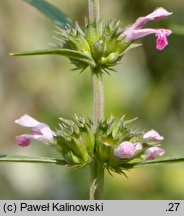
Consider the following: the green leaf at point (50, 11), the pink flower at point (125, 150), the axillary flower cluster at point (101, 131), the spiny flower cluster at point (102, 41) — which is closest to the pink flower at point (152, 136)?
the axillary flower cluster at point (101, 131)

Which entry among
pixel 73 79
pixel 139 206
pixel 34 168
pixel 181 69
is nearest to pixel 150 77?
pixel 181 69

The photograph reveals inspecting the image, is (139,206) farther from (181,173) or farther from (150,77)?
(150,77)

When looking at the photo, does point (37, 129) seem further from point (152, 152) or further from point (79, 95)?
point (79, 95)

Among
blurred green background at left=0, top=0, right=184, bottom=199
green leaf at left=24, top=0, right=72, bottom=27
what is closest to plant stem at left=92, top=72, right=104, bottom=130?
green leaf at left=24, top=0, right=72, bottom=27

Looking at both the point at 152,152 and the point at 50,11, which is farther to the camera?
the point at 50,11

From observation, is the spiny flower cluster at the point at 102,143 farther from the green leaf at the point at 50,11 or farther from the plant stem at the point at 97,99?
the green leaf at the point at 50,11

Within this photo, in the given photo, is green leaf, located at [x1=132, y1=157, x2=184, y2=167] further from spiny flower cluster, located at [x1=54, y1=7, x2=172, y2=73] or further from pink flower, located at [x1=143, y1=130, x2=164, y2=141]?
spiny flower cluster, located at [x1=54, y1=7, x2=172, y2=73]

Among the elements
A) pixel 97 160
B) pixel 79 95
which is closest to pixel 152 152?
pixel 97 160
